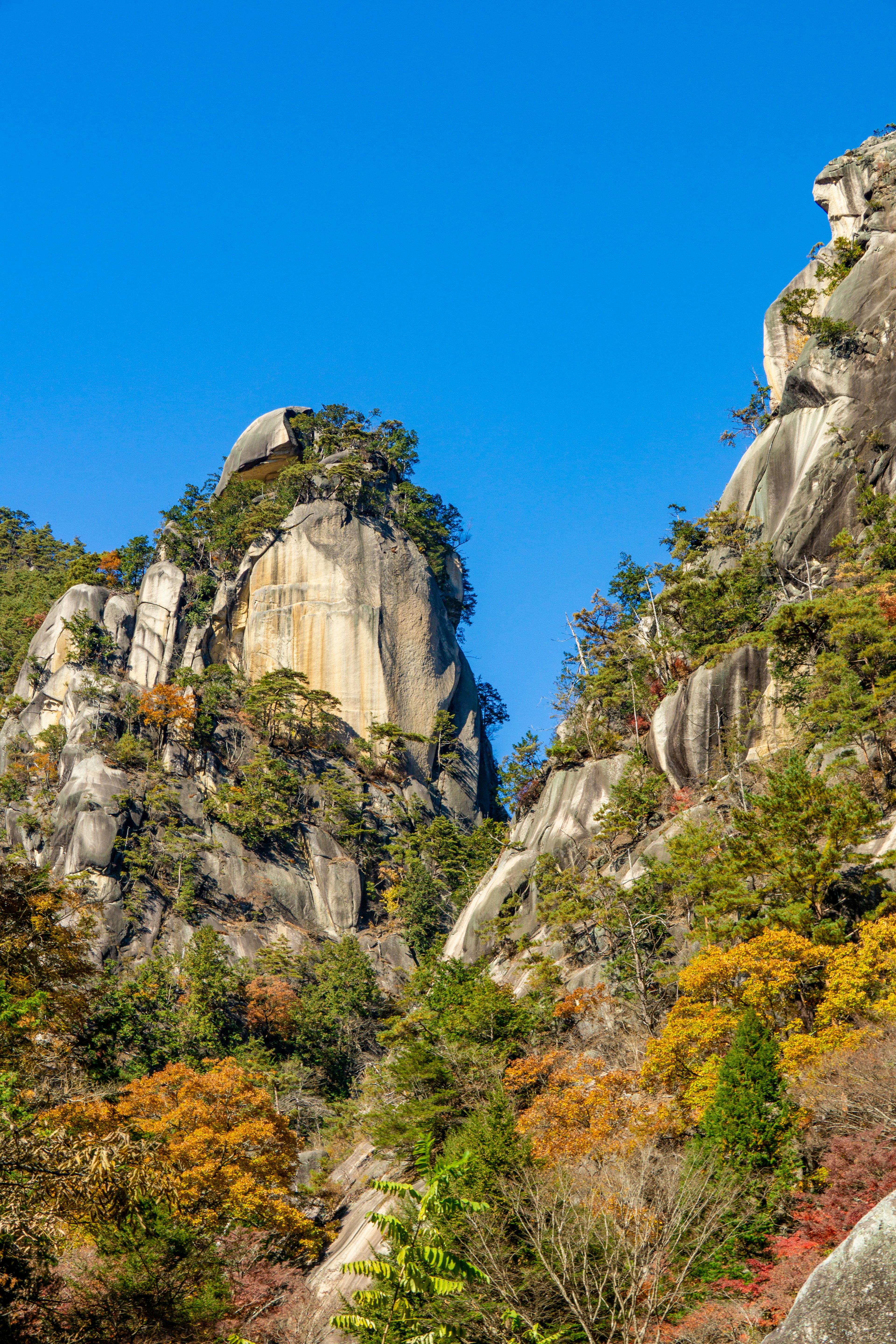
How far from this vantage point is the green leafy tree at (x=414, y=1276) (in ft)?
37.9

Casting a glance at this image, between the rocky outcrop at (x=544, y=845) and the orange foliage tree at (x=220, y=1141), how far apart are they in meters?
10.2

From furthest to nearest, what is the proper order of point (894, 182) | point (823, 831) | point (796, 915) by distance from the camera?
1. point (894, 182)
2. point (823, 831)
3. point (796, 915)

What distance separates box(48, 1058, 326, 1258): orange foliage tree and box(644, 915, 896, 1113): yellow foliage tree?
29.6 feet

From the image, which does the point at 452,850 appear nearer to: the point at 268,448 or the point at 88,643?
the point at 88,643

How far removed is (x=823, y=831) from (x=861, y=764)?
471 centimetres

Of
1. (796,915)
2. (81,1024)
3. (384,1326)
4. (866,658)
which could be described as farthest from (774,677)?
(384,1326)

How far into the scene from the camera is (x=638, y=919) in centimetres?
2692

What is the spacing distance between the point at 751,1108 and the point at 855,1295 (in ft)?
31.1

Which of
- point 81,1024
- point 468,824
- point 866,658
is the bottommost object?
point 81,1024

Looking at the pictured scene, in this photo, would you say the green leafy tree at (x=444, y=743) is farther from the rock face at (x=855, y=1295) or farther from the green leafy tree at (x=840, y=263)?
the rock face at (x=855, y=1295)

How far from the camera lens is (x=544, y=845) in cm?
3572

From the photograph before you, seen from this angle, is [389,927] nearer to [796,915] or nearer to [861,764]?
[861,764]

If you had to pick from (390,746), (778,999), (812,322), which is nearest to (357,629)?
(390,746)

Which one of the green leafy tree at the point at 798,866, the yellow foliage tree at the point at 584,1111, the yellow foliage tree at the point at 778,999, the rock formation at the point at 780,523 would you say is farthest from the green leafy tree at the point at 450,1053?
the rock formation at the point at 780,523
